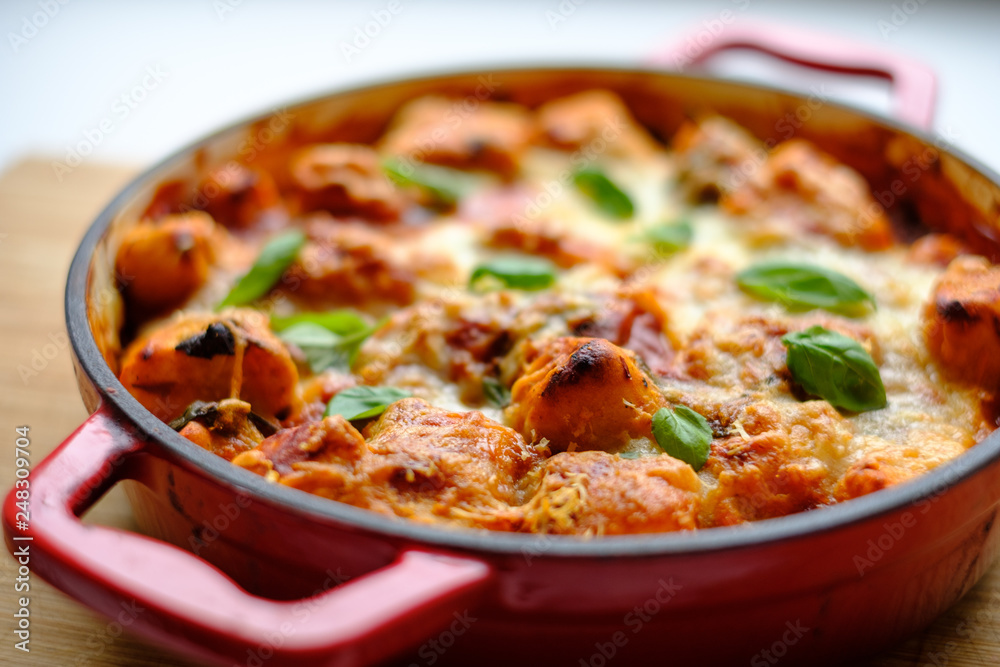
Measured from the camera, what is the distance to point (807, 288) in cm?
220

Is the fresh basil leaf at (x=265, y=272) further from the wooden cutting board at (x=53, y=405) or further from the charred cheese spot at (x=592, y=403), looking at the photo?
the charred cheese spot at (x=592, y=403)

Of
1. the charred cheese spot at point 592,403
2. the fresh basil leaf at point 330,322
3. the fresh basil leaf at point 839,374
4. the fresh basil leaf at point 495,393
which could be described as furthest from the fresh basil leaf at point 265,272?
the fresh basil leaf at point 839,374

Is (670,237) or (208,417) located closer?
(208,417)

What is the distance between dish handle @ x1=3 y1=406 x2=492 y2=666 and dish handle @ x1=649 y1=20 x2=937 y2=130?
2.16 m

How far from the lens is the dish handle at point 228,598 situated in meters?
1.23

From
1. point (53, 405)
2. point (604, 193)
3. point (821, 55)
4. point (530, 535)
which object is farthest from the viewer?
point (821, 55)

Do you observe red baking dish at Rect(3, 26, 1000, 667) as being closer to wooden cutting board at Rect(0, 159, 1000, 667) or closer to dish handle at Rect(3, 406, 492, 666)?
dish handle at Rect(3, 406, 492, 666)

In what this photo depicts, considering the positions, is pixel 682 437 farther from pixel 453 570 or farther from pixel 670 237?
pixel 670 237

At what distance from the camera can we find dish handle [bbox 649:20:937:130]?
280cm

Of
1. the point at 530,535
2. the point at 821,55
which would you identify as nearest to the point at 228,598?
the point at 530,535

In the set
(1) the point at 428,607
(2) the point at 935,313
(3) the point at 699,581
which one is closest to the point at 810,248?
(2) the point at 935,313

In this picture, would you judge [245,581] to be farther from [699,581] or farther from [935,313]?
[935,313]

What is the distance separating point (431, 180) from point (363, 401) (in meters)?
1.08

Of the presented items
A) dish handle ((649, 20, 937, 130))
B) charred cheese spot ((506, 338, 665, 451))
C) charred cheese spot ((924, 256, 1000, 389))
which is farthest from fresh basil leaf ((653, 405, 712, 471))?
dish handle ((649, 20, 937, 130))
